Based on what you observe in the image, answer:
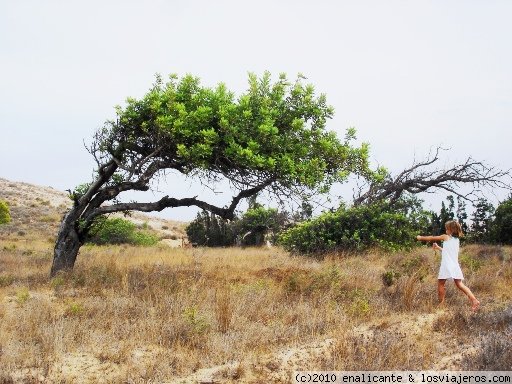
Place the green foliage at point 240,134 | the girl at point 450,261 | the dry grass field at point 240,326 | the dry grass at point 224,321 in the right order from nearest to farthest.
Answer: the dry grass field at point 240,326 < the dry grass at point 224,321 < the girl at point 450,261 < the green foliage at point 240,134

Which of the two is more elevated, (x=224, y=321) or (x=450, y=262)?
(x=450, y=262)

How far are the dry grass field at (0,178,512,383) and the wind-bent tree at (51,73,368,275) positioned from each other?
2539mm

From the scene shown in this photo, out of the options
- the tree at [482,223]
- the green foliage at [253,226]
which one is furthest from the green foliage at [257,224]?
the tree at [482,223]

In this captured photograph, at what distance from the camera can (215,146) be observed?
43.6 ft

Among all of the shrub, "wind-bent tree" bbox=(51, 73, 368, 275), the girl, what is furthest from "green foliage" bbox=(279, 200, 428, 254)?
the shrub

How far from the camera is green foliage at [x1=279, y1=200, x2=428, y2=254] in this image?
63.0 ft

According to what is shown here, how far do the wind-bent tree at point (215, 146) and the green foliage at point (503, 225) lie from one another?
45.4 ft

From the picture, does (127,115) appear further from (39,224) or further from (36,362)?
(39,224)

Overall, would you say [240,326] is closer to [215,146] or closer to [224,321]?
[224,321]

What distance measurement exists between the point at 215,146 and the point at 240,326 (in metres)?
6.34

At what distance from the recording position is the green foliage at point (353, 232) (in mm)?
19188

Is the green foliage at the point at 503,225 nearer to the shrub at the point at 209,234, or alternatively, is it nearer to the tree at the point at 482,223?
the tree at the point at 482,223

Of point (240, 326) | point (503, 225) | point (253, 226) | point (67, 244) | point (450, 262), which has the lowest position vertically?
point (240, 326)

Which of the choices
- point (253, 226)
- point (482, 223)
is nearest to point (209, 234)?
point (253, 226)
